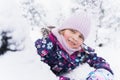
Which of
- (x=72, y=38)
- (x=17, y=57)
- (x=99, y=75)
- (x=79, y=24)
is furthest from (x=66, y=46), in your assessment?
(x=17, y=57)

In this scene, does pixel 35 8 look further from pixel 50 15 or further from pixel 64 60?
pixel 64 60

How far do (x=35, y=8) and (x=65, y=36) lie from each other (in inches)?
242

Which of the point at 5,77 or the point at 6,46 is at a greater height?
the point at 6,46

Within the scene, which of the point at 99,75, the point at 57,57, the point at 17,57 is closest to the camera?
the point at 17,57

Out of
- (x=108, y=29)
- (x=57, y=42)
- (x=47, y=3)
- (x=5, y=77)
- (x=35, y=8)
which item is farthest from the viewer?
(x=47, y=3)

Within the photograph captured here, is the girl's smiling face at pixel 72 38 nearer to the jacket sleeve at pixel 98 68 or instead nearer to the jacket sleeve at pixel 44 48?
the jacket sleeve at pixel 44 48

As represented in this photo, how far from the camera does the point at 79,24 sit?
2.71 m

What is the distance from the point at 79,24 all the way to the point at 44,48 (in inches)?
13.2

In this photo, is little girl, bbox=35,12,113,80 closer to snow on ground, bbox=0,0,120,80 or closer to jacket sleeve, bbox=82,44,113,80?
jacket sleeve, bbox=82,44,113,80

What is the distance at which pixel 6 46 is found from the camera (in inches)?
50.0

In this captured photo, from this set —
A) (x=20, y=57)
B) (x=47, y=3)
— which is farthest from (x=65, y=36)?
(x=47, y=3)

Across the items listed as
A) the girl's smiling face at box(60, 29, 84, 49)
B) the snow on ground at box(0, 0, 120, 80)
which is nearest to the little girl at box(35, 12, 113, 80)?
the girl's smiling face at box(60, 29, 84, 49)

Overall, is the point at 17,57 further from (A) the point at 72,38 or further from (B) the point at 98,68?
(B) the point at 98,68

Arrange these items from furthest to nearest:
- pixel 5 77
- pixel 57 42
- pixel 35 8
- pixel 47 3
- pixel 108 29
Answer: pixel 47 3 → pixel 35 8 → pixel 108 29 → pixel 57 42 → pixel 5 77
